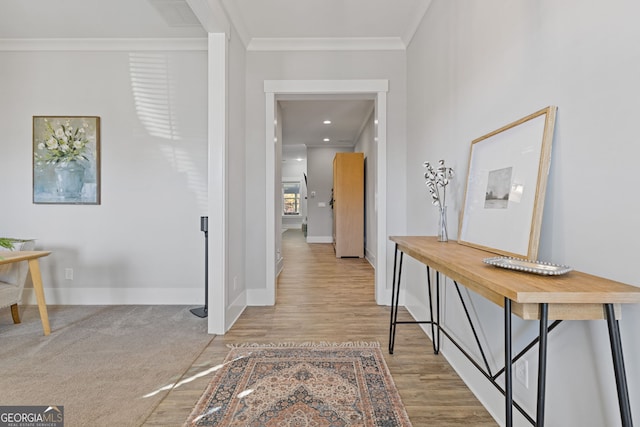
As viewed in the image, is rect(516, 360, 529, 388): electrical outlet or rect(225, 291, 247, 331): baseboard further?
rect(225, 291, 247, 331): baseboard

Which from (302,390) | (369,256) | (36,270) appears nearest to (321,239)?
(369,256)

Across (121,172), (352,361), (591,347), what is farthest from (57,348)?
(591,347)

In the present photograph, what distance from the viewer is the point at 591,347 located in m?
0.95

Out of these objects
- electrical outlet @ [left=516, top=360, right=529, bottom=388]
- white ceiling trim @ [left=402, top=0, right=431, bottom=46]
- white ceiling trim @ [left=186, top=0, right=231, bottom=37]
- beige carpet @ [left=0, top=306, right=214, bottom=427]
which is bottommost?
beige carpet @ [left=0, top=306, right=214, bottom=427]

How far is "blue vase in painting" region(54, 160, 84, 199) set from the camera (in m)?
3.11

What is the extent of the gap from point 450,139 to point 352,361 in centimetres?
166

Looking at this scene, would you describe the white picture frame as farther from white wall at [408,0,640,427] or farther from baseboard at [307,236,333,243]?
baseboard at [307,236,333,243]

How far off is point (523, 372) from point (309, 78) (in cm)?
297

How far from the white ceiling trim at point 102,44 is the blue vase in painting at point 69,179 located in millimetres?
1208

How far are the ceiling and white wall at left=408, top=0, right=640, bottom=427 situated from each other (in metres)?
1.27

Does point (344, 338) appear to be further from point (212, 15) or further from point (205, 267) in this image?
point (212, 15)

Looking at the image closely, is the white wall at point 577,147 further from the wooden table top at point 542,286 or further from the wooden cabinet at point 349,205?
the wooden cabinet at point 349,205

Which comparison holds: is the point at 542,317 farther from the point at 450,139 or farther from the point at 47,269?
the point at 47,269

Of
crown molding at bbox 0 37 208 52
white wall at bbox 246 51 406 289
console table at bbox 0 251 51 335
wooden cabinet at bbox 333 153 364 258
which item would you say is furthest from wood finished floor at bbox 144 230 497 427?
crown molding at bbox 0 37 208 52
